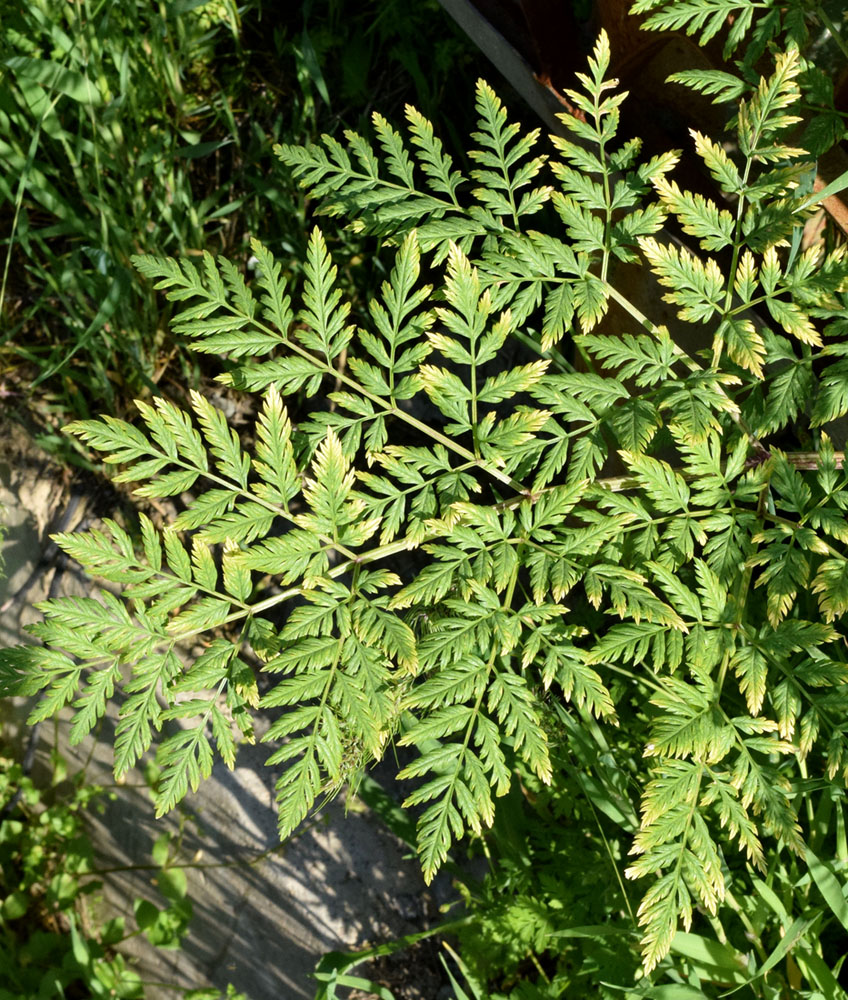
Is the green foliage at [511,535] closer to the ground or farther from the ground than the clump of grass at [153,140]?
closer to the ground

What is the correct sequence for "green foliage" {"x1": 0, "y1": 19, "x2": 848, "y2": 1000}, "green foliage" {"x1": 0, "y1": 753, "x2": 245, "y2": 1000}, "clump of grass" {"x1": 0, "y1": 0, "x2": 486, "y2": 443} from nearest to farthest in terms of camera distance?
1. "green foliage" {"x1": 0, "y1": 19, "x2": 848, "y2": 1000}
2. "clump of grass" {"x1": 0, "y1": 0, "x2": 486, "y2": 443}
3. "green foliage" {"x1": 0, "y1": 753, "x2": 245, "y2": 1000}

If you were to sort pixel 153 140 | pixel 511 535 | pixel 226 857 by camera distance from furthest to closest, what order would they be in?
1. pixel 226 857
2. pixel 153 140
3. pixel 511 535

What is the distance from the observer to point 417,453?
1.35m

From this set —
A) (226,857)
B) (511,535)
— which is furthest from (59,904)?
(511,535)

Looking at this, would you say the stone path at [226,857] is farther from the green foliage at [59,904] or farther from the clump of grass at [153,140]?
the clump of grass at [153,140]

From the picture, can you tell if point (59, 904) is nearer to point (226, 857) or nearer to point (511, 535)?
point (226, 857)

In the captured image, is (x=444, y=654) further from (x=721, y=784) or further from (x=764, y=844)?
(x=764, y=844)

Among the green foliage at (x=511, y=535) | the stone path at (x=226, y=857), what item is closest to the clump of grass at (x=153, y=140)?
the stone path at (x=226, y=857)

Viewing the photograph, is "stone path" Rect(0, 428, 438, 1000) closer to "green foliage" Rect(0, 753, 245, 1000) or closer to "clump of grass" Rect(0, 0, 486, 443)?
"green foliage" Rect(0, 753, 245, 1000)

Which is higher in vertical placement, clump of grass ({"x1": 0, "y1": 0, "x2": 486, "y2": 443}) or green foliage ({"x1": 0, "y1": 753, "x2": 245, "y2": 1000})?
clump of grass ({"x1": 0, "y1": 0, "x2": 486, "y2": 443})

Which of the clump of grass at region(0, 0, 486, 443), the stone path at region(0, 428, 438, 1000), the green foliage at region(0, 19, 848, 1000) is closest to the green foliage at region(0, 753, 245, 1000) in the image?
the stone path at region(0, 428, 438, 1000)

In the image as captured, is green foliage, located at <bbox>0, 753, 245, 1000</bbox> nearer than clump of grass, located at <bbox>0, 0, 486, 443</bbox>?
No

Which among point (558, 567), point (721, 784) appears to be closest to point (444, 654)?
point (558, 567)

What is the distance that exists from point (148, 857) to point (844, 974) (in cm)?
209
